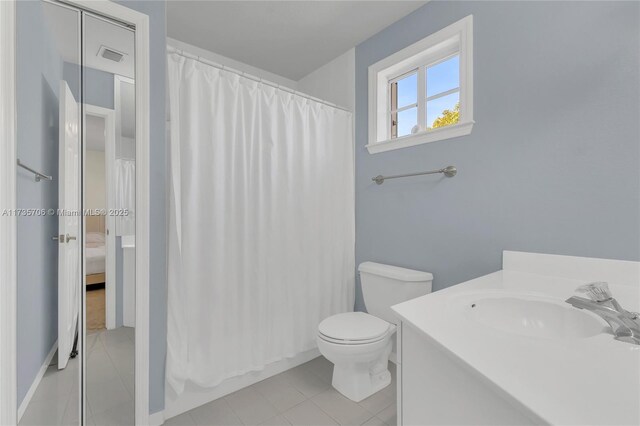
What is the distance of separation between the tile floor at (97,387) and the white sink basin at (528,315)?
1585 mm

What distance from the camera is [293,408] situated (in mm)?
1687

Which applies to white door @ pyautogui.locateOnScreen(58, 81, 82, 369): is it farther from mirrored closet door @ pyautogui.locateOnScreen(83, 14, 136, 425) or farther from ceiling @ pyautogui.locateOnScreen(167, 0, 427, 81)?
ceiling @ pyautogui.locateOnScreen(167, 0, 427, 81)

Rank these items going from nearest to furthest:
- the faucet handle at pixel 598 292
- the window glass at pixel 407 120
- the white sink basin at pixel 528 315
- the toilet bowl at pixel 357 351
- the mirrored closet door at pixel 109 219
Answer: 1. the faucet handle at pixel 598 292
2. the white sink basin at pixel 528 315
3. the mirrored closet door at pixel 109 219
4. the toilet bowl at pixel 357 351
5. the window glass at pixel 407 120

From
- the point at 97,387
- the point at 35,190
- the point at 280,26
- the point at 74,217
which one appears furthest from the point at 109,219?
the point at 280,26

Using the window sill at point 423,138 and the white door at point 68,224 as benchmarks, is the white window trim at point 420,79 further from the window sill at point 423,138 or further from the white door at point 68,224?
the white door at point 68,224

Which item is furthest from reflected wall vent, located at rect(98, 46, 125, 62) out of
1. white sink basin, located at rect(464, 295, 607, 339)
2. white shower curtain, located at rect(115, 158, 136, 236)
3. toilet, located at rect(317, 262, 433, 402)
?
white sink basin, located at rect(464, 295, 607, 339)

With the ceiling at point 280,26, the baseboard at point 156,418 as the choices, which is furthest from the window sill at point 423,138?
the baseboard at point 156,418

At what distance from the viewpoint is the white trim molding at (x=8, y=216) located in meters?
1.11

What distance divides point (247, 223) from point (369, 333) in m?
0.97

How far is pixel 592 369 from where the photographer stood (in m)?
0.60

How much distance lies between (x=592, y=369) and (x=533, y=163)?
1.20 meters

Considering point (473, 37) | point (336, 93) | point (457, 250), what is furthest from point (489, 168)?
point (336, 93)

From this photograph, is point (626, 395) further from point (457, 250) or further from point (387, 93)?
point (387, 93)

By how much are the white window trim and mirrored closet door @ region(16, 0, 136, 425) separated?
1.58 m
